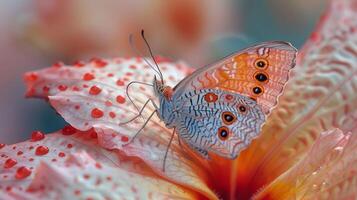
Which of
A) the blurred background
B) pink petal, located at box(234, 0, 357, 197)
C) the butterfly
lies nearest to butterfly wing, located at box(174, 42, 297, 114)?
the butterfly

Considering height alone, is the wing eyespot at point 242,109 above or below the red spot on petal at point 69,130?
above

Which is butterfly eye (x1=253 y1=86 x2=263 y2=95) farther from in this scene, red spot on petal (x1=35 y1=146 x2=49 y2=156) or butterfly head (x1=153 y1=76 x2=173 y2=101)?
red spot on petal (x1=35 y1=146 x2=49 y2=156)

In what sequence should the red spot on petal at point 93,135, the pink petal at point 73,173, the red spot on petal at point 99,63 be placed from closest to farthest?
1. the pink petal at point 73,173
2. the red spot on petal at point 93,135
3. the red spot on petal at point 99,63

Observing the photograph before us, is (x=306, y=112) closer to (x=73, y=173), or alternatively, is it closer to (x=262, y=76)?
(x=262, y=76)

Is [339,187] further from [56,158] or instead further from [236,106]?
[56,158]

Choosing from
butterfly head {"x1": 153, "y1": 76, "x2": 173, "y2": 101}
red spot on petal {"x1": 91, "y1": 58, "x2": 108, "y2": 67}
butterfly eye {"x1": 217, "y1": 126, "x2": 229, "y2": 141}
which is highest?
butterfly head {"x1": 153, "y1": 76, "x2": 173, "y2": 101}

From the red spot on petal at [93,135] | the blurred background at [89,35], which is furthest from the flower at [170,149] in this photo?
the blurred background at [89,35]

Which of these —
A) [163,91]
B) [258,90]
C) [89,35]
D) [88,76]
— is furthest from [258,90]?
[89,35]

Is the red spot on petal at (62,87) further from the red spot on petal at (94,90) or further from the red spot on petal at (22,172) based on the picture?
the red spot on petal at (22,172)
